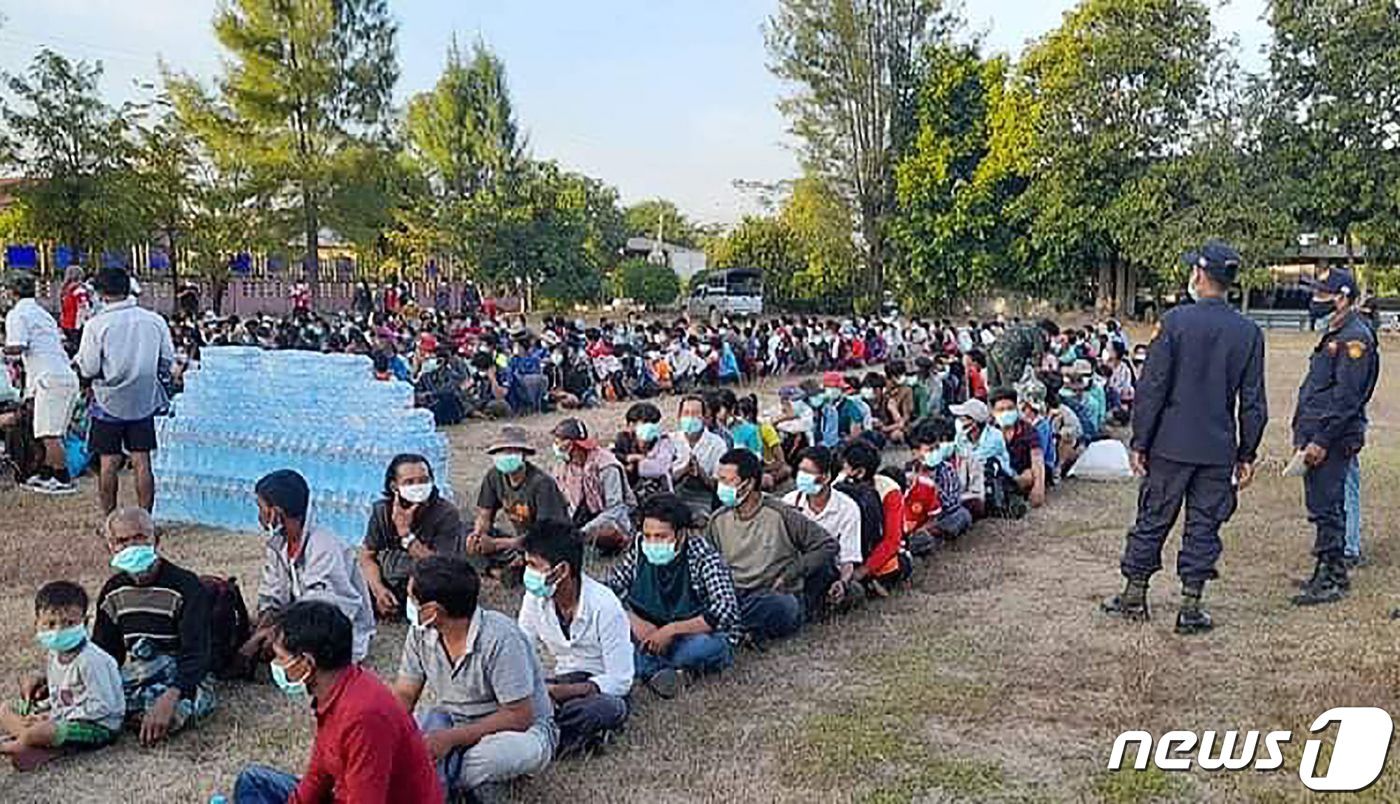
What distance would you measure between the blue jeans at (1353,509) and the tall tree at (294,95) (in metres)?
26.8

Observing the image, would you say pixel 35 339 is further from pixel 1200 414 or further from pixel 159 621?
pixel 1200 414

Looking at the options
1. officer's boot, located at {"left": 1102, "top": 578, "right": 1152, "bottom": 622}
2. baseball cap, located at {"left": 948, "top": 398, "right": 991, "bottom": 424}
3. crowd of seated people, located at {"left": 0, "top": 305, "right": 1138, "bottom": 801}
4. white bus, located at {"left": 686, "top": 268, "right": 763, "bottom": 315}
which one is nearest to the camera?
crowd of seated people, located at {"left": 0, "top": 305, "right": 1138, "bottom": 801}

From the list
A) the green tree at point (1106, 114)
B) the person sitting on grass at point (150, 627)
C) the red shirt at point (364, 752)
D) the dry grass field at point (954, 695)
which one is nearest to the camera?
the red shirt at point (364, 752)

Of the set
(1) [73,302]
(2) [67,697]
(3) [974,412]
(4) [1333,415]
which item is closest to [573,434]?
(3) [974,412]

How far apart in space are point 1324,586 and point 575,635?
13.8 ft

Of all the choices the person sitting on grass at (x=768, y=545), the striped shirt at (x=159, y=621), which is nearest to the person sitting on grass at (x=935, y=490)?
the person sitting on grass at (x=768, y=545)

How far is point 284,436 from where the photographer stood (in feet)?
26.4

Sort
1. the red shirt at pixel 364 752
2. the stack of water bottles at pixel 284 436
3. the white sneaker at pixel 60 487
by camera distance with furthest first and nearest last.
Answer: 1. the white sneaker at pixel 60 487
2. the stack of water bottles at pixel 284 436
3. the red shirt at pixel 364 752

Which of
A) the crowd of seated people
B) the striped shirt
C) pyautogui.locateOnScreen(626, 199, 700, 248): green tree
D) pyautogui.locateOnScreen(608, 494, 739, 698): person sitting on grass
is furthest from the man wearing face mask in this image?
pyautogui.locateOnScreen(626, 199, 700, 248): green tree

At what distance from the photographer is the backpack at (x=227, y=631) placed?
16.3 ft

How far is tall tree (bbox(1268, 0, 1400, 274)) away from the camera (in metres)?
29.4

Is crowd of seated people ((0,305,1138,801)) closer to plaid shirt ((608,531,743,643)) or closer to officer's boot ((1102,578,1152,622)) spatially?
plaid shirt ((608,531,743,643))

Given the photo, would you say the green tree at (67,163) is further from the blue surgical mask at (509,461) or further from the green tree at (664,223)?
the green tree at (664,223)

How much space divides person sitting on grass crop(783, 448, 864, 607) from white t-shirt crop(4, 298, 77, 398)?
5.78m
